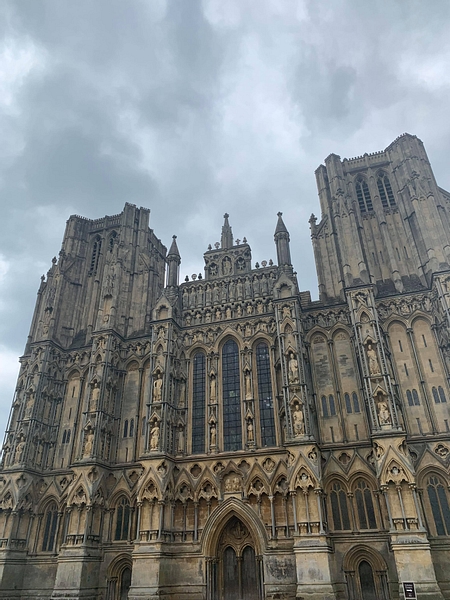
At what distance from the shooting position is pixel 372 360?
25.2 m

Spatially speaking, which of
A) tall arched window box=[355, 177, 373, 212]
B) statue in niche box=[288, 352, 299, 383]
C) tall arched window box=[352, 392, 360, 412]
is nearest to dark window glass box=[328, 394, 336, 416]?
tall arched window box=[352, 392, 360, 412]

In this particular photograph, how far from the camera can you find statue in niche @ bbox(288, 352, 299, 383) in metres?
25.8

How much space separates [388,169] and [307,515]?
2687 cm

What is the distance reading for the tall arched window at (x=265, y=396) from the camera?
26.4 metres

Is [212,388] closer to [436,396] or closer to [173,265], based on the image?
[173,265]

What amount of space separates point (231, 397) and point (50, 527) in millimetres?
14464

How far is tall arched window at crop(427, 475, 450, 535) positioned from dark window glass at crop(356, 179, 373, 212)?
66.2 feet

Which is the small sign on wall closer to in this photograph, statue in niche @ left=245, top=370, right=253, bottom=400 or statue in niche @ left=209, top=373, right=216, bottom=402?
statue in niche @ left=245, top=370, right=253, bottom=400

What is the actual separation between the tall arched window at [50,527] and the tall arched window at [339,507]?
17.8m

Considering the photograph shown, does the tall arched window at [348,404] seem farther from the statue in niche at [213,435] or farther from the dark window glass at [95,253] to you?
the dark window glass at [95,253]

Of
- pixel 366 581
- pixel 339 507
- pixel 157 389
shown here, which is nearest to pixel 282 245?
pixel 157 389

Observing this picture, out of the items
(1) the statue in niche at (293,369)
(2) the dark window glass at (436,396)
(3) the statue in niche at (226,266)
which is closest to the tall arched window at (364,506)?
(2) the dark window glass at (436,396)

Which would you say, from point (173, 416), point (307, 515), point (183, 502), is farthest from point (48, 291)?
point (307, 515)

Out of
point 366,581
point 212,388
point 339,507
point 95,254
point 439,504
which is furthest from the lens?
point 95,254
